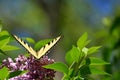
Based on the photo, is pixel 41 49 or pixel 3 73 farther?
pixel 41 49

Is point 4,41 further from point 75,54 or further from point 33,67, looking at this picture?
point 75,54

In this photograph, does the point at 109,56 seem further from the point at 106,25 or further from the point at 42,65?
the point at 42,65

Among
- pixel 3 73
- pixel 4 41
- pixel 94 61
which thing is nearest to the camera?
pixel 3 73

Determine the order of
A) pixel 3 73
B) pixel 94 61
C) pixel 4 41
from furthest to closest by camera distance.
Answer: pixel 4 41 < pixel 94 61 < pixel 3 73

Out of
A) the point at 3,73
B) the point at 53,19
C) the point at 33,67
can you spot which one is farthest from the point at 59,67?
the point at 53,19

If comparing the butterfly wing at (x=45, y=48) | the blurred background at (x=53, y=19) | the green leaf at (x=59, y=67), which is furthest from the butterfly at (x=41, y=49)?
the blurred background at (x=53, y=19)

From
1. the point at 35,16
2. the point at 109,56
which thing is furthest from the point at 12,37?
the point at 35,16
